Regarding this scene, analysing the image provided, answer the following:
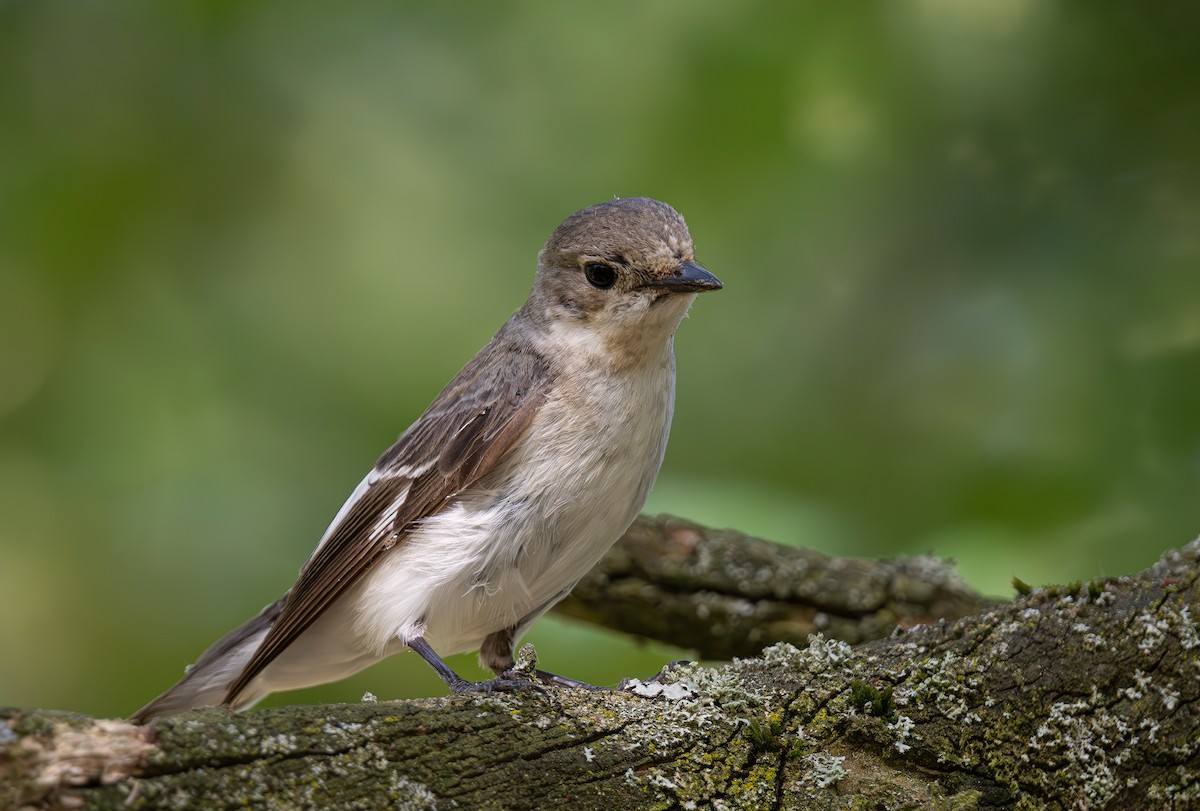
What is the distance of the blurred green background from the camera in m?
4.22

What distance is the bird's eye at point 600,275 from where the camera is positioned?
12.2 ft

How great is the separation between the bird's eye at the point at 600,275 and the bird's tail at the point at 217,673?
1571 millimetres

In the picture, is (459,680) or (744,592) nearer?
(459,680)

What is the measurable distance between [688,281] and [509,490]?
888mm

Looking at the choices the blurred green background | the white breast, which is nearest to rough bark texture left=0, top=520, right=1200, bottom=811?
the white breast

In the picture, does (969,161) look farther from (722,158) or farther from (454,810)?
(454,810)

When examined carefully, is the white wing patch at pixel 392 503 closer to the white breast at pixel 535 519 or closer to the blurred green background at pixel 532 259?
the white breast at pixel 535 519

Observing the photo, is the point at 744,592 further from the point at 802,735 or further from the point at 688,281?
the point at 802,735

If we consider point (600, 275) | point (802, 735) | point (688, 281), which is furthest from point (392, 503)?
point (802, 735)

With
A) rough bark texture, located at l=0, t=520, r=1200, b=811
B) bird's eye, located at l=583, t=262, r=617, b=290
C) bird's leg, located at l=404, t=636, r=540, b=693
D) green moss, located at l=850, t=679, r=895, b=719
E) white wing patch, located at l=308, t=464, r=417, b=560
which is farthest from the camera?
bird's eye, located at l=583, t=262, r=617, b=290

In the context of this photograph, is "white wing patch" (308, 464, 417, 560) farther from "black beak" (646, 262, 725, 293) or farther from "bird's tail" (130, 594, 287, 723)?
"black beak" (646, 262, 725, 293)

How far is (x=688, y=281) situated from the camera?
3.50m

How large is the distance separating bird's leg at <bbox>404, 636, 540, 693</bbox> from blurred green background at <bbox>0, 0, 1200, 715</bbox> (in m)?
0.93

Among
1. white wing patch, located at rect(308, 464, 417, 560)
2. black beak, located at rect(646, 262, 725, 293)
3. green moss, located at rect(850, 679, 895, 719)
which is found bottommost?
green moss, located at rect(850, 679, 895, 719)
